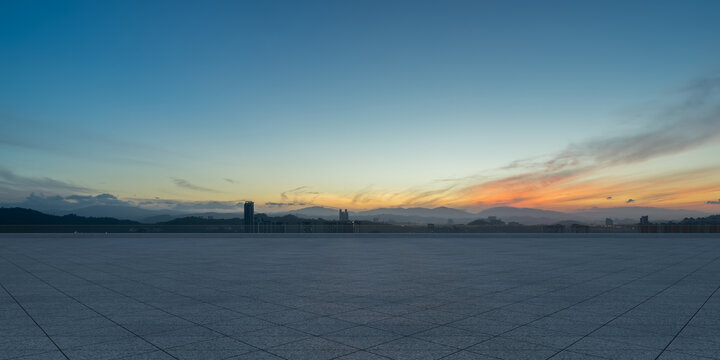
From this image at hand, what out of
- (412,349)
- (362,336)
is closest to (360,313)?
(362,336)

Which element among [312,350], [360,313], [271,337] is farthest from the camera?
[360,313]

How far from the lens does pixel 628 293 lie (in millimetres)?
11070

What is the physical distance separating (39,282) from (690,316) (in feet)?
52.2

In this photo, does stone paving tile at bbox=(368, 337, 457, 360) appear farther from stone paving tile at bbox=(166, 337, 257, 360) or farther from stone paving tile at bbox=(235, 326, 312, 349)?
stone paving tile at bbox=(166, 337, 257, 360)

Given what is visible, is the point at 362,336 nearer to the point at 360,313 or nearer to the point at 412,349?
the point at 412,349

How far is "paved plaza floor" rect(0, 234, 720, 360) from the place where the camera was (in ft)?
21.6

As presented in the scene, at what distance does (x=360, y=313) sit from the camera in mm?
8836

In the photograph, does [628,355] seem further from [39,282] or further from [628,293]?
[39,282]

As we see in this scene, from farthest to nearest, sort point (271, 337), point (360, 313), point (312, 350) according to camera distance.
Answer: point (360, 313)
point (271, 337)
point (312, 350)

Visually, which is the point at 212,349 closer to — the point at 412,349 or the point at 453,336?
the point at 412,349

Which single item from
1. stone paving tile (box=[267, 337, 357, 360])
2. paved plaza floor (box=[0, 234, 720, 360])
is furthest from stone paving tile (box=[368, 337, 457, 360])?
stone paving tile (box=[267, 337, 357, 360])

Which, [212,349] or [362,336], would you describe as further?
[362,336]

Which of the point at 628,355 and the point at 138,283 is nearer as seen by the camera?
the point at 628,355

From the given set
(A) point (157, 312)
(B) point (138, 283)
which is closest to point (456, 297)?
(A) point (157, 312)
